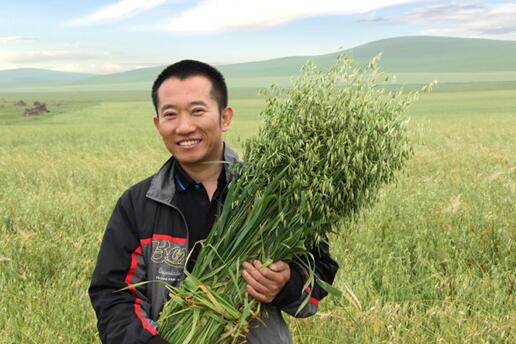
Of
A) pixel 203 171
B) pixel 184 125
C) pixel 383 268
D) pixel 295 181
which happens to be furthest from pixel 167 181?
pixel 383 268

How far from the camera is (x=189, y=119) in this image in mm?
2193

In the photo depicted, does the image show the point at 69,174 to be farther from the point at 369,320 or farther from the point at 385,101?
the point at 385,101

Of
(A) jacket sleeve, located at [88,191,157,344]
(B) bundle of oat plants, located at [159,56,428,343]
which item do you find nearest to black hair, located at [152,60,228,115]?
(B) bundle of oat plants, located at [159,56,428,343]

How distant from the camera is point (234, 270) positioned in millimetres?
2002

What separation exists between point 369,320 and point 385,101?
5.77ft

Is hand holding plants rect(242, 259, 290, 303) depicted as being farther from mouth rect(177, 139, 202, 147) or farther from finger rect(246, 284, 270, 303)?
mouth rect(177, 139, 202, 147)

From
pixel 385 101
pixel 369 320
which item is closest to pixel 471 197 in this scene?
pixel 369 320

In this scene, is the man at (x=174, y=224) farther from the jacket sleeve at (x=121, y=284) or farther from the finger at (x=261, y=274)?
the finger at (x=261, y=274)

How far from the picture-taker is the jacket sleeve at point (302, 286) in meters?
2.12

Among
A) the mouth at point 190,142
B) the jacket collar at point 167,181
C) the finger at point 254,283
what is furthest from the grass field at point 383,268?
the mouth at point 190,142

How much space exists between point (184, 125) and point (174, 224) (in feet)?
1.33

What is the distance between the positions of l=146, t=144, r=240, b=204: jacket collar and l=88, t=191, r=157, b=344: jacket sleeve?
124 mm

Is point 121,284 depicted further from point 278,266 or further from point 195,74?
point 195,74

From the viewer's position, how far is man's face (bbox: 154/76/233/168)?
2.20 m
